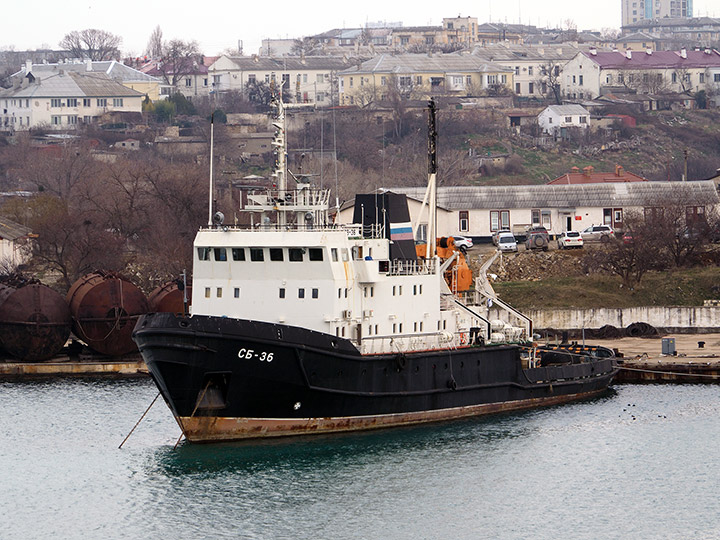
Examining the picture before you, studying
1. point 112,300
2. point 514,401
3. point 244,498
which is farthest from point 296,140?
point 244,498

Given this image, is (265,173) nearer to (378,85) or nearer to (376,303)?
(378,85)

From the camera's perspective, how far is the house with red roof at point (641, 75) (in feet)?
513

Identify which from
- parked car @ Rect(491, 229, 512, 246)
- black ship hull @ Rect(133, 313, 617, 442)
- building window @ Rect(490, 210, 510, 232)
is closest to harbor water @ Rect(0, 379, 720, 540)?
black ship hull @ Rect(133, 313, 617, 442)

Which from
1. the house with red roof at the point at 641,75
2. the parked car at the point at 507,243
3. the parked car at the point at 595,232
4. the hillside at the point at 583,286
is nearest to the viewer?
the hillside at the point at 583,286

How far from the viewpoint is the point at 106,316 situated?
5575 cm

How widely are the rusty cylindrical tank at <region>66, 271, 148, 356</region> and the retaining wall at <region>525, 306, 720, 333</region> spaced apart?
18.1 m

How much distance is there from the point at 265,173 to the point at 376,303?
2906 inches

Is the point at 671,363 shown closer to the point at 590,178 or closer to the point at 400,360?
the point at 400,360

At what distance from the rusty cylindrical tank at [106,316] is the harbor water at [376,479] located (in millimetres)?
8829

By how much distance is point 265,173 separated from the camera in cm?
11619

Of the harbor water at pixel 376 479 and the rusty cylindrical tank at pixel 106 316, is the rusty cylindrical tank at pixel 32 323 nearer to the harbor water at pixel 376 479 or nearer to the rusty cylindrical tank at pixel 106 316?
the rusty cylindrical tank at pixel 106 316

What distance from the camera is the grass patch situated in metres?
63.3

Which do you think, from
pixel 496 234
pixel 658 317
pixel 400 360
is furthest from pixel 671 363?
pixel 496 234

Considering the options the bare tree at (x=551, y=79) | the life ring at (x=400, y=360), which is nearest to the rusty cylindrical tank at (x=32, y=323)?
the life ring at (x=400, y=360)
